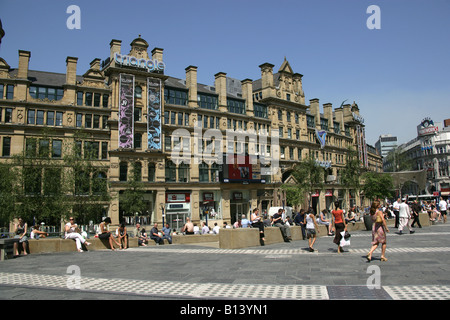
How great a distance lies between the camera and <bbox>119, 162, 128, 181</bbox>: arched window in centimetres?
4696

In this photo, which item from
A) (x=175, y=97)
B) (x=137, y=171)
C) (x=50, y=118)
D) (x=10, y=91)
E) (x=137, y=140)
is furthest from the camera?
(x=175, y=97)

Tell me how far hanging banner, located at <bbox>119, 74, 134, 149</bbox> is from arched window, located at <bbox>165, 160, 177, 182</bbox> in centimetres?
626

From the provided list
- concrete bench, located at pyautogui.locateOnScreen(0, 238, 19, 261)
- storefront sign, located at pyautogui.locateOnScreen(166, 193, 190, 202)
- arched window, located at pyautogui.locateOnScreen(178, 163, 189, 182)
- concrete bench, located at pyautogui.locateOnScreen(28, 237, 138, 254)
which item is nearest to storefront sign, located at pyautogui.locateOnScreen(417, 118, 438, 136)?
arched window, located at pyautogui.locateOnScreen(178, 163, 189, 182)

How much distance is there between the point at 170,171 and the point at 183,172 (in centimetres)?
209

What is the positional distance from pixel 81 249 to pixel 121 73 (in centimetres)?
3478

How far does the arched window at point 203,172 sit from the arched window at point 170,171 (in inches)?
162

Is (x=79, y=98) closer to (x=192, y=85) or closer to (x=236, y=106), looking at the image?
(x=192, y=85)

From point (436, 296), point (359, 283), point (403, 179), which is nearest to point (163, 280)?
point (359, 283)

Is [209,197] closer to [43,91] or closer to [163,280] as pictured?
[43,91]

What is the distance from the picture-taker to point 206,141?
55.2 metres

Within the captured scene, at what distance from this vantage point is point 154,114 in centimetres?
4975

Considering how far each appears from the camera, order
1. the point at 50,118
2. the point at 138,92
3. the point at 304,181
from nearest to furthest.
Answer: the point at 50,118
the point at 138,92
the point at 304,181

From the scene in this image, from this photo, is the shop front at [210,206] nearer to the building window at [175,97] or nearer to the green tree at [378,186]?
the building window at [175,97]

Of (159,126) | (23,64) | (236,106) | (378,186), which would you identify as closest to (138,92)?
(159,126)
